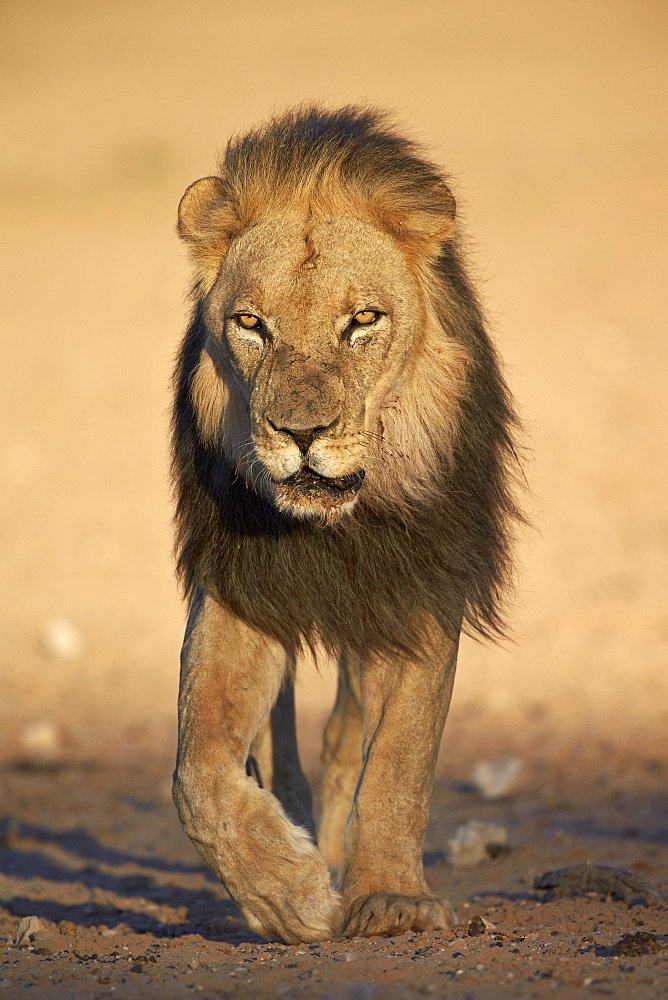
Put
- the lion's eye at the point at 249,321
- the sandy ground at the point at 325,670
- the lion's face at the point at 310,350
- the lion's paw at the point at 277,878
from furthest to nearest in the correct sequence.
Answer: the lion's eye at the point at 249,321
the sandy ground at the point at 325,670
the lion's face at the point at 310,350
the lion's paw at the point at 277,878

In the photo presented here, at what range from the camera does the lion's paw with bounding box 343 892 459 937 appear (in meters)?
3.61

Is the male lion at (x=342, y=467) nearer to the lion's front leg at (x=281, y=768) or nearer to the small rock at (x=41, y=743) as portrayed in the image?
the lion's front leg at (x=281, y=768)

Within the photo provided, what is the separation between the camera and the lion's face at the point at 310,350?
3576 millimetres

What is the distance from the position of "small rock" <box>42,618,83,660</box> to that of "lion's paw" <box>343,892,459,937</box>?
→ 213 inches

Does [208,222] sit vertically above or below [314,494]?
above

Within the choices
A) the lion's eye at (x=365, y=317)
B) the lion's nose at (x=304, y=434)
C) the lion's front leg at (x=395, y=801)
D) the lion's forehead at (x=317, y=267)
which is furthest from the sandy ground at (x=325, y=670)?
the lion's nose at (x=304, y=434)

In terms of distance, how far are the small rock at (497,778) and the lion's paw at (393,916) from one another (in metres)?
2.82

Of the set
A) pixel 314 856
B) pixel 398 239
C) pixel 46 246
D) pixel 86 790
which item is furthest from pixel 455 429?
pixel 46 246

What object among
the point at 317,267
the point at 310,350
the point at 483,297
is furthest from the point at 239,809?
the point at 483,297

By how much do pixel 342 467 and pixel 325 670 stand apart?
5275mm

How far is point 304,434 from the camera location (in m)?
3.53

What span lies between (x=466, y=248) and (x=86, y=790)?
3.51 metres

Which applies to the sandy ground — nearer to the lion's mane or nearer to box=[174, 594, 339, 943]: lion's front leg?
box=[174, 594, 339, 943]: lion's front leg

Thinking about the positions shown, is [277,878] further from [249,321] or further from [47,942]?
[249,321]
